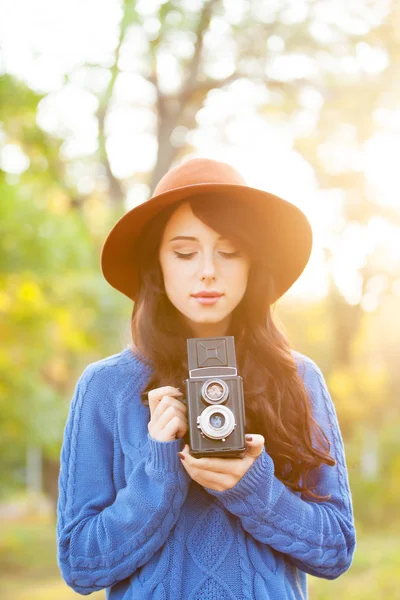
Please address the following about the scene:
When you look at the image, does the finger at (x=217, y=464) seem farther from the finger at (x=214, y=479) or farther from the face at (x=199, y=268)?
the face at (x=199, y=268)

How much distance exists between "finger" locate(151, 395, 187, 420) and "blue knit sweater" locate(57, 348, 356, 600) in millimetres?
75

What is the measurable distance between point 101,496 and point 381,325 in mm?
22418

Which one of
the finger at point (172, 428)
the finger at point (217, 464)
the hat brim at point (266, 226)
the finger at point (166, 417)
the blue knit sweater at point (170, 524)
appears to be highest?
the hat brim at point (266, 226)

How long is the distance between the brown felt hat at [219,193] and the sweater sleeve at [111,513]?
63 cm

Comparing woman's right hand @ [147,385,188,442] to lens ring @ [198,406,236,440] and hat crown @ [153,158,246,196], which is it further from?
hat crown @ [153,158,246,196]

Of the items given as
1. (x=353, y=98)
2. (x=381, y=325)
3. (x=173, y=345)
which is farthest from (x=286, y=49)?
(x=381, y=325)

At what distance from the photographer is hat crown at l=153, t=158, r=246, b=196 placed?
223 centimetres

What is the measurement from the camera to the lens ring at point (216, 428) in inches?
72.8

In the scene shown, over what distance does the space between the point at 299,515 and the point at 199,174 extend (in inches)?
41.8

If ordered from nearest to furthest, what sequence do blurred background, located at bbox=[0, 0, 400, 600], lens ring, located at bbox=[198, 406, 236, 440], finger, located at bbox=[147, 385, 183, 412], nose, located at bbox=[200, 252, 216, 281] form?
lens ring, located at bbox=[198, 406, 236, 440] → finger, located at bbox=[147, 385, 183, 412] → nose, located at bbox=[200, 252, 216, 281] → blurred background, located at bbox=[0, 0, 400, 600]

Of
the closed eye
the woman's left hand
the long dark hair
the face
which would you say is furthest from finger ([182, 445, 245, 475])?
the closed eye

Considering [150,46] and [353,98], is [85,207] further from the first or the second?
[353,98]

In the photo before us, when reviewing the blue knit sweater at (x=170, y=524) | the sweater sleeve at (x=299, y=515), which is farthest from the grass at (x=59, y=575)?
the blue knit sweater at (x=170, y=524)

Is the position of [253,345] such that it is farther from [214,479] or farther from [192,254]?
[214,479]
